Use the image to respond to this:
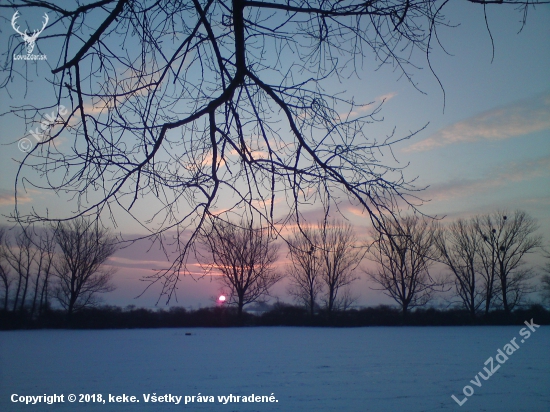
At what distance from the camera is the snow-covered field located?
7793mm

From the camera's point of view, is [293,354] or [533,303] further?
[533,303]

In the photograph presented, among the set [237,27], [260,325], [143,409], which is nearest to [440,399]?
[143,409]

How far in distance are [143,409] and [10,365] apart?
319 inches

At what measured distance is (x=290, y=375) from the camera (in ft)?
35.2

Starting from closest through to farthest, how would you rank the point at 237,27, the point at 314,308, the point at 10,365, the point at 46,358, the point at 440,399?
the point at 237,27, the point at 440,399, the point at 10,365, the point at 46,358, the point at 314,308

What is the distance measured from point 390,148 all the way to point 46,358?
15.8 meters

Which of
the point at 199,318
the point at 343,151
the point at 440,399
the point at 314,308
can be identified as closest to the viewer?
the point at 343,151

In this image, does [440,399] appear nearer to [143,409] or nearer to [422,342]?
[143,409]

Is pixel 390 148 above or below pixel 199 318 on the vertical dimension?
above

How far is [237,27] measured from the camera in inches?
112

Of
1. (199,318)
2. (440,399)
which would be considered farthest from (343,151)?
(199,318)

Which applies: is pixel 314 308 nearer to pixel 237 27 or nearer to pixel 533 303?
pixel 533 303

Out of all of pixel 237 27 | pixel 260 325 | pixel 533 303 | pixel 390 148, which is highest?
pixel 237 27

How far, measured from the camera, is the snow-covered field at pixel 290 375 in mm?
7793
